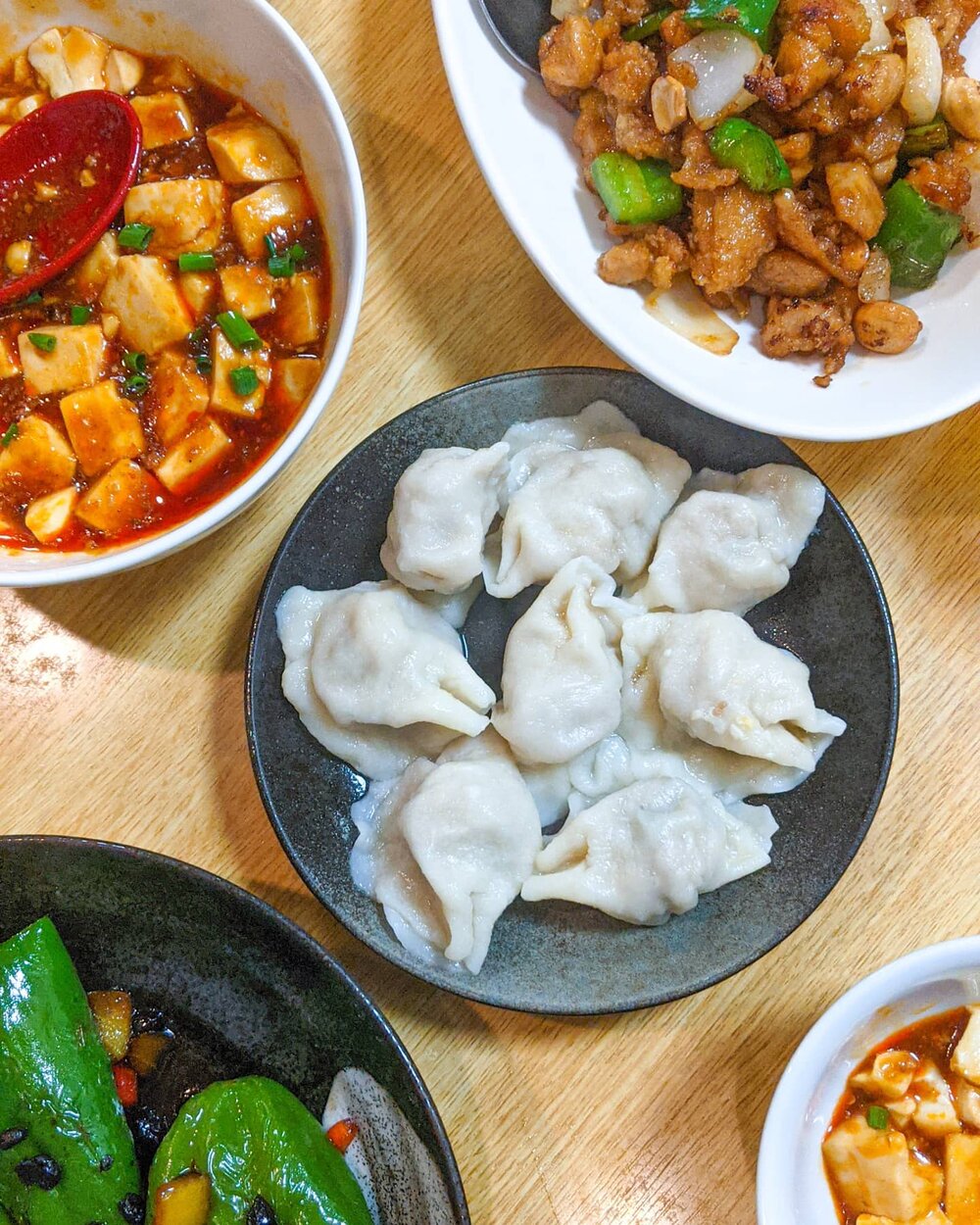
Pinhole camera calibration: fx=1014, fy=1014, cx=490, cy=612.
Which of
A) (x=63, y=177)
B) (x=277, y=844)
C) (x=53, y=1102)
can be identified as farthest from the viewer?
(x=277, y=844)

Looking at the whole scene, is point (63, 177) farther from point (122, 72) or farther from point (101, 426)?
point (101, 426)

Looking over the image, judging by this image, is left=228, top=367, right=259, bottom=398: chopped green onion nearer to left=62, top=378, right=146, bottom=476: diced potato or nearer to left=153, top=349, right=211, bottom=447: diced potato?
left=153, top=349, right=211, bottom=447: diced potato

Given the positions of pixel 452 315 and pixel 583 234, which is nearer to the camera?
pixel 583 234

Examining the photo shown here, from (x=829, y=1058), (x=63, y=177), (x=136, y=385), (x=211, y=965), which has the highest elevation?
(x=63, y=177)

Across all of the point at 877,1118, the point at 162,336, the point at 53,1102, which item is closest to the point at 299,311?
the point at 162,336

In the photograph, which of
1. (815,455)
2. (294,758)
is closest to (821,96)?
(815,455)

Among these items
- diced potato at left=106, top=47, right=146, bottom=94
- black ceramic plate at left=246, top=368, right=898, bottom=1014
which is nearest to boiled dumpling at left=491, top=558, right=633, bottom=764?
black ceramic plate at left=246, top=368, right=898, bottom=1014

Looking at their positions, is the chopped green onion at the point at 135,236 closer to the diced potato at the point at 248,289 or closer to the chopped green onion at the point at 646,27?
the diced potato at the point at 248,289

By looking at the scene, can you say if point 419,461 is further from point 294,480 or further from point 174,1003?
point 174,1003
